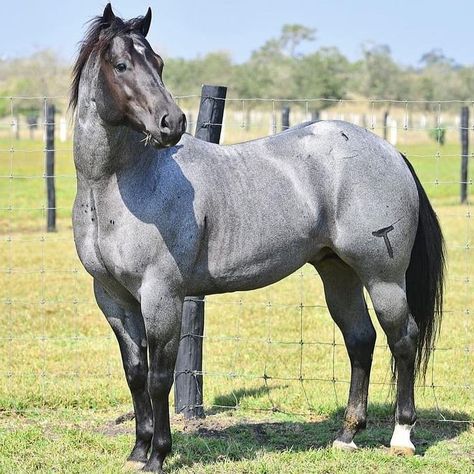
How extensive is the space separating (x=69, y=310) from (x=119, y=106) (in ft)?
16.8

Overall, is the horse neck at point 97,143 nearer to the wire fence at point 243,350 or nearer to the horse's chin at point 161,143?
the wire fence at point 243,350

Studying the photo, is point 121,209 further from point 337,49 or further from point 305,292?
point 337,49

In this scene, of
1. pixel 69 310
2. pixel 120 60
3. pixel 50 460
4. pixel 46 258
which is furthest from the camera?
pixel 46 258

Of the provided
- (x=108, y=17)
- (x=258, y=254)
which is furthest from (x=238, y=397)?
(x=108, y=17)

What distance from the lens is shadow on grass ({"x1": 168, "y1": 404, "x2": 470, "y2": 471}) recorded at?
486cm

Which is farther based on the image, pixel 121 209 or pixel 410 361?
pixel 410 361

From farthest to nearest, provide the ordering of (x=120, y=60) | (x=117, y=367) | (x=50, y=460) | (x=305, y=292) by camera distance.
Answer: (x=305, y=292)
(x=117, y=367)
(x=50, y=460)
(x=120, y=60)

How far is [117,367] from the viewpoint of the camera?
6840 millimetres

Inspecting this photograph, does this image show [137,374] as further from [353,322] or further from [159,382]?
[353,322]

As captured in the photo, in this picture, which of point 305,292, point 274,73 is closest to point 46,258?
point 305,292

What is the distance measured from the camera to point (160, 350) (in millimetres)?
4289

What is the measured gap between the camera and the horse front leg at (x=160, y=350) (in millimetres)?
4207

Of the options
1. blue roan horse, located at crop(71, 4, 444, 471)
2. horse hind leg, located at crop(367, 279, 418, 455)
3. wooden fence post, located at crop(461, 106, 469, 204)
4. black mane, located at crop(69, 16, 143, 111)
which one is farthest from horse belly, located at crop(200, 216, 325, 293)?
A: wooden fence post, located at crop(461, 106, 469, 204)

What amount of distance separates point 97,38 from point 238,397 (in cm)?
290
